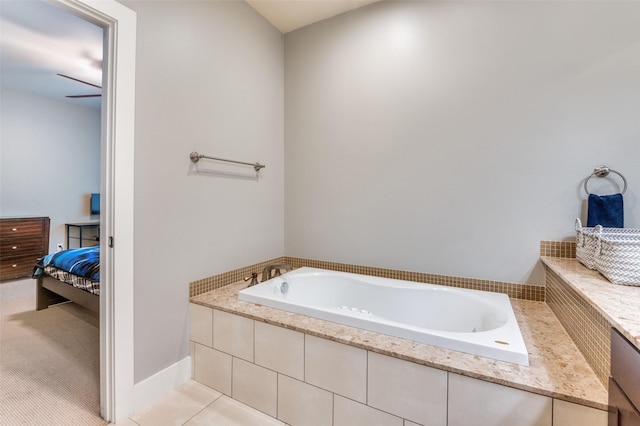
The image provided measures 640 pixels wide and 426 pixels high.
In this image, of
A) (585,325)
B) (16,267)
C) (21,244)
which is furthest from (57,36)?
(585,325)

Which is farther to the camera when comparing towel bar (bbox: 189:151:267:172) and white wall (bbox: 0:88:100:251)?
white wall (bbox: 0:88:100:251)

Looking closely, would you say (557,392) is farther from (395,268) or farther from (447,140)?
(447,140)

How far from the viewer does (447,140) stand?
1.95 metres

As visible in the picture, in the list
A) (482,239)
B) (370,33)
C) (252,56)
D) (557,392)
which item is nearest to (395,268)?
(482,239)

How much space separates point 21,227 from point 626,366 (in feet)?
19.2

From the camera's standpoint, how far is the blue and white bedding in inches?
89.3

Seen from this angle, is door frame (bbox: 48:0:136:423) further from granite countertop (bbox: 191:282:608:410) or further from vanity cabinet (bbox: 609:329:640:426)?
vanity cabinet (bbox: 609:329:640:426)

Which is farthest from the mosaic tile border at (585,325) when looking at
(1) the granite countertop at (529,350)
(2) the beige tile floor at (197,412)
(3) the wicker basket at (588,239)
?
(2) the beige tile floor at (197,412)

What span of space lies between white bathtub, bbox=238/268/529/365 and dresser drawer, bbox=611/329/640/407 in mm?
279

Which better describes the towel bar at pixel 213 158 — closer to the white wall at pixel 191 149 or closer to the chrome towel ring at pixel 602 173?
the white wall at pixel 191 149

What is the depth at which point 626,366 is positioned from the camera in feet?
2.53

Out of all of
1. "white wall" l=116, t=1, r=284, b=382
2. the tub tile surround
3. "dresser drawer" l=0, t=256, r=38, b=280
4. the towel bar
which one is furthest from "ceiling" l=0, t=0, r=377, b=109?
"dresser drawer" l=0, t=256, r=38, b=280

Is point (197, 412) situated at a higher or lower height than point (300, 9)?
lower

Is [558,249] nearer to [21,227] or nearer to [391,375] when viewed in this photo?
[391,375]
